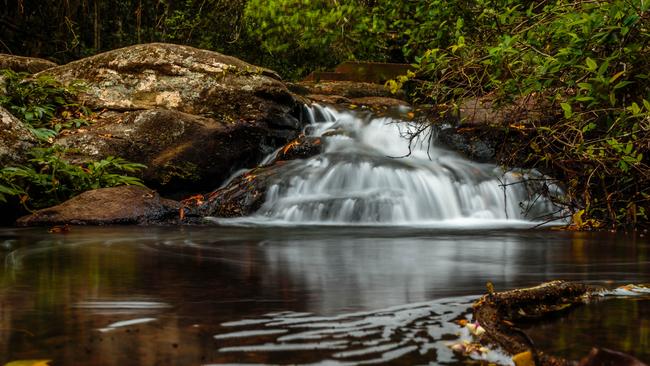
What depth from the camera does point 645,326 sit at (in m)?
2.36

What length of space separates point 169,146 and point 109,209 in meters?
2.02

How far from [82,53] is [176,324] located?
16.9 metres

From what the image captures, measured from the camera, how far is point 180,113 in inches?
396

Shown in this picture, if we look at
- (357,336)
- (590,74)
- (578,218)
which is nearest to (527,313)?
(357,336)

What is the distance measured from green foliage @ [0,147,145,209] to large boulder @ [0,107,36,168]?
0.11m

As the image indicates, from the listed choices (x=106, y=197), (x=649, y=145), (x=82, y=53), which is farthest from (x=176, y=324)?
(x=82, y=53)

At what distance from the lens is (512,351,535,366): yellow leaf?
1.83 meters

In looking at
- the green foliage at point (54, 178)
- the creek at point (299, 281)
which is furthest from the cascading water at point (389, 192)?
the green foliage at point (54, 178)

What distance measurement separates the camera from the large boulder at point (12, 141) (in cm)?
820

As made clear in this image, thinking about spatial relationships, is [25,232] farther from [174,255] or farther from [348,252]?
[348,252]

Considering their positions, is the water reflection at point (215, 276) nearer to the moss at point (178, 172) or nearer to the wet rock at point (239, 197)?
the wet rock at point (239, 197)

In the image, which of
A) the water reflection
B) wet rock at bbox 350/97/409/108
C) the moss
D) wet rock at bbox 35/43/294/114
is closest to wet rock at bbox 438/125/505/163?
wet rock at bbox 350/97/409/108

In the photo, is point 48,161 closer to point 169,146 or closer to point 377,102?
point 169,146

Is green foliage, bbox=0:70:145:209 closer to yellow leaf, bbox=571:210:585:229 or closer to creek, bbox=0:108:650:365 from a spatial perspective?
creek, bbox=0:108:650:365
